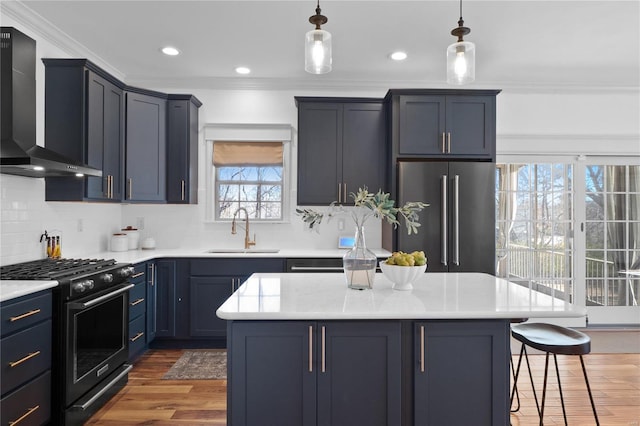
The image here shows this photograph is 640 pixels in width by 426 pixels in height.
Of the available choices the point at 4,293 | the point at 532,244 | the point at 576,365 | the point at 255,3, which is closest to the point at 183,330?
the point at 4,293

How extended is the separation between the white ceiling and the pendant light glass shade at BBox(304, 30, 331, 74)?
1.13m

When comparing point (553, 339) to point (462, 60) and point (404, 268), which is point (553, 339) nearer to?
point (404, 268)

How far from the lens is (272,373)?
65.5 inches

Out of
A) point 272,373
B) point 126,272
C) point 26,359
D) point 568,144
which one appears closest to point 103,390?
point 26,359

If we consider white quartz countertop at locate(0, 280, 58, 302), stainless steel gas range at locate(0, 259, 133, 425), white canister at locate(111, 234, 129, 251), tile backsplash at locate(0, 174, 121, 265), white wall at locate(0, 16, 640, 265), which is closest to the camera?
white quartz countertop at locate(0, 280, 58, 302)

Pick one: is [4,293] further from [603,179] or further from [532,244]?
[603,179]

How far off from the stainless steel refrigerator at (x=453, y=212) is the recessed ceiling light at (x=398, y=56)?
1.02 metres

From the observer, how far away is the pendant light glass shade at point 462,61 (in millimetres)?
1932

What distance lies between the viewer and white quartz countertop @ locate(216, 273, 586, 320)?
1.61 m

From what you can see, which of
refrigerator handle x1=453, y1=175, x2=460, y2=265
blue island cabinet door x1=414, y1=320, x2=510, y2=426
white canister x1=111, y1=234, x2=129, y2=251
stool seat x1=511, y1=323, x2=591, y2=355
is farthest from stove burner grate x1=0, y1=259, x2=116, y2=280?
refrigerator handle x1=453, y1=175, x2=460, y2=265

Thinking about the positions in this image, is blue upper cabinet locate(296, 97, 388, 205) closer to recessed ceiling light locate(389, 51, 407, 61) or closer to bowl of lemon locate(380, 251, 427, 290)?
recessed ceiling light locate(389, 51, 407, 61)

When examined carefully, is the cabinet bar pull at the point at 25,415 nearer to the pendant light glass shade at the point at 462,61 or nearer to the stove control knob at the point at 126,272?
the stove control knob at the point at 126,272

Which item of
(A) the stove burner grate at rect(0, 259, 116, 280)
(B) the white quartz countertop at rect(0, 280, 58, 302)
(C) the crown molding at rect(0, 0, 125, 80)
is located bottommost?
(B) the white quartz countertop at rect(0, 280, 58, 302)

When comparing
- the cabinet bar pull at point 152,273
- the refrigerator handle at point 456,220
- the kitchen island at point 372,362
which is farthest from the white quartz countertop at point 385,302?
the cabinet bar pull at point 152,273
